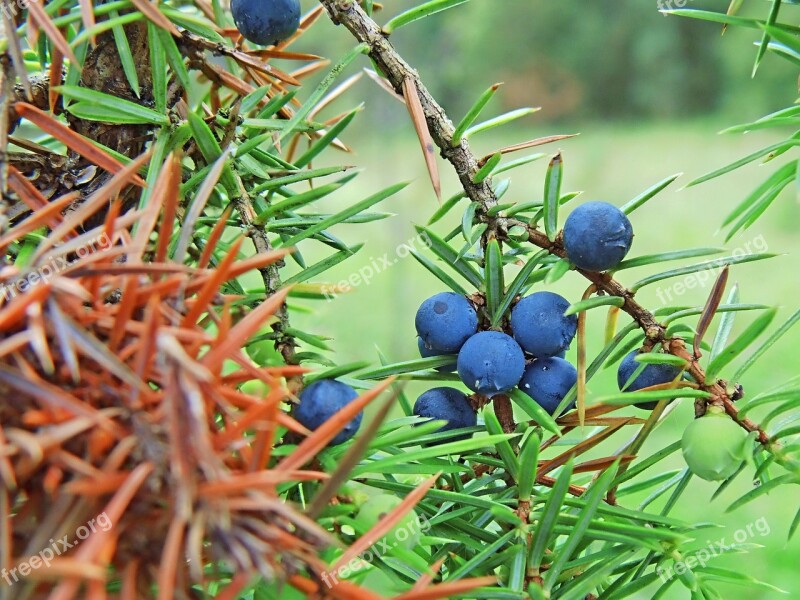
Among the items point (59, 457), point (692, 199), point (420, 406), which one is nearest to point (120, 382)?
point (59, 457)

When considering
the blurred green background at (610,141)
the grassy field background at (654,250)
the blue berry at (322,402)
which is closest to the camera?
the blue berry at (322,402)

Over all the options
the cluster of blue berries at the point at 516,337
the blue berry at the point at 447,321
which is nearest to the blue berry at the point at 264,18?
the cluster of blue berries at the point at 516,337

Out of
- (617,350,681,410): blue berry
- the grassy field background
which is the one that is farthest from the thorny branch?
the grassy field background

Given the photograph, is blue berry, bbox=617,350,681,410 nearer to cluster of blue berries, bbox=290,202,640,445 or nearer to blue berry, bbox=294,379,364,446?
cluster of blue berries, bbox=290,202,640,445

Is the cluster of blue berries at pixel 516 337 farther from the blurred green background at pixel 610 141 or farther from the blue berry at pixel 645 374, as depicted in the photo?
the blurred green background at pixel 610 141

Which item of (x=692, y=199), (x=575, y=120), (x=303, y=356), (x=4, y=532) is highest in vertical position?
(x=575, y=120)

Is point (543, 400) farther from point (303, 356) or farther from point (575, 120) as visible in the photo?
point (575, 120)
